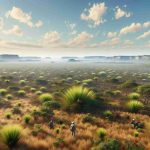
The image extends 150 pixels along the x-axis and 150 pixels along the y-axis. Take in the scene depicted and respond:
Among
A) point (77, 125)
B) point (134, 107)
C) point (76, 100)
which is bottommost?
point (77, 125)

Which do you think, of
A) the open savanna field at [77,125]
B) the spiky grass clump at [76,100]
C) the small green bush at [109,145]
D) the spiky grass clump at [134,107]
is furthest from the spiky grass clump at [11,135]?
the spiky grass clump at [134,107]

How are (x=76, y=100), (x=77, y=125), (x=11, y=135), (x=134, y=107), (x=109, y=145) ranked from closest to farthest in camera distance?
(x=109, y=145) → (x=11, y=135) → (x=77, y=125) → (x=76, y=100) → (x=134, y=107)

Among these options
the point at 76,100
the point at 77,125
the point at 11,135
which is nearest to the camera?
the point at 11,135

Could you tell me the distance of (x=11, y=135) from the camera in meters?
12.7

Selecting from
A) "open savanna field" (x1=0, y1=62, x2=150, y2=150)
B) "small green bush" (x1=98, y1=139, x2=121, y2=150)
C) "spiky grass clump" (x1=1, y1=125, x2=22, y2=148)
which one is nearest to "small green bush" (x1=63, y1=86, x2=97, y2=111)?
"open savanna field" (x1=0, y1=62, x2=150, y2=150)

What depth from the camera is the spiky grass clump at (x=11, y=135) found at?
1252cm

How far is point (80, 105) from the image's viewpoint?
66.6 ft

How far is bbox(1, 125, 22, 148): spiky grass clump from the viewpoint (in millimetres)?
12516

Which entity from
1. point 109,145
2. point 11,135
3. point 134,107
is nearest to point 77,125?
point 109,145

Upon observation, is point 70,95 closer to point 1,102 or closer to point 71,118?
point 71,118

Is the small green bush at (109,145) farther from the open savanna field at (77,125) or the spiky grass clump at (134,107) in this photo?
the spiky grass clump at (134,107)

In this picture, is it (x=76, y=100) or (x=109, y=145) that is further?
(x=76, y=100)

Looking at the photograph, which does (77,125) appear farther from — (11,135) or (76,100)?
(11,135)

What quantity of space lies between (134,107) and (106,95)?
362 inches
